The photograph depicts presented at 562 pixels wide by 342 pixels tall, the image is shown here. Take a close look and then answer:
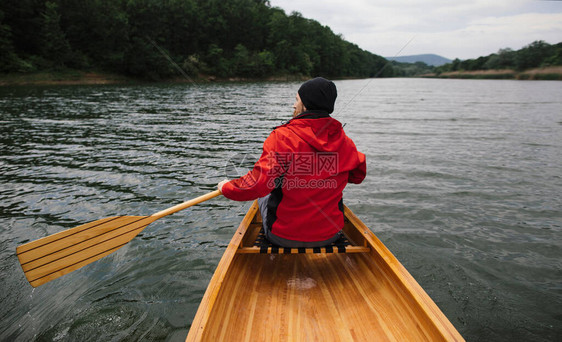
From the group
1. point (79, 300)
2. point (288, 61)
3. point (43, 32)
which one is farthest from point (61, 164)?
point (288, 61)

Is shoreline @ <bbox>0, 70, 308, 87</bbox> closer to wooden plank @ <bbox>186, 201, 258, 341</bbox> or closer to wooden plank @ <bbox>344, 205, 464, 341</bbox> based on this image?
wooden plank @ <bbox>186, 201, 258, 341</bbox>

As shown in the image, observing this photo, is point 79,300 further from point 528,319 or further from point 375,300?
point 528,319


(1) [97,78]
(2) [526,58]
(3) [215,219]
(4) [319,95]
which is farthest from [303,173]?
(2) [526,58]

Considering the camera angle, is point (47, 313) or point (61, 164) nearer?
point (47, 313)

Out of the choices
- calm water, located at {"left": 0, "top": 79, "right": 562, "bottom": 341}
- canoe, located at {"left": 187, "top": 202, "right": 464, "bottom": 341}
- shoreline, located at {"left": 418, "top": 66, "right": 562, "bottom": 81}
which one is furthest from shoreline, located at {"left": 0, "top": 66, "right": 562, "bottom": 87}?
canoe, located at {"left": 187, "top": 202, "right": 464, "bottom": 341}

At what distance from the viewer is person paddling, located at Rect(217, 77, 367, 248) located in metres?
2.54

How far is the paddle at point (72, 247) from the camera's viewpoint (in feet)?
8.87

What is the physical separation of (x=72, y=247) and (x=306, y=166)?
7.42 feet

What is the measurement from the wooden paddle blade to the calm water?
67 centimetres

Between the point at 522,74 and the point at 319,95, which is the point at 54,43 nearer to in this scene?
the point at 319,95

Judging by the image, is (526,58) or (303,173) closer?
(303,173)

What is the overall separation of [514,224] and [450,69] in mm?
125982

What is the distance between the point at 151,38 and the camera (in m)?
54.0

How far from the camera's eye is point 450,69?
367 ft
